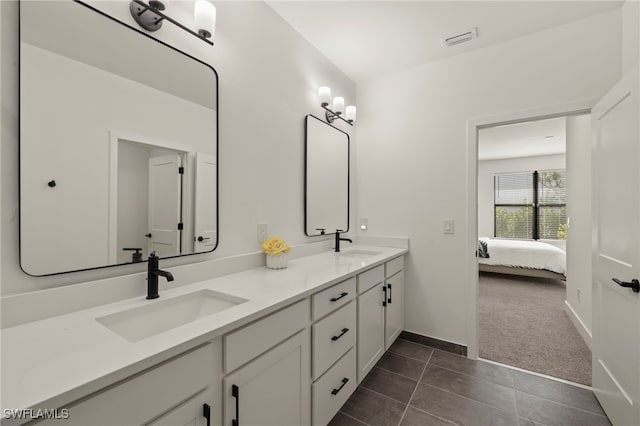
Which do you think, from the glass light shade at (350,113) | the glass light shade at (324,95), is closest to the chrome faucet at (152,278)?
the glass light shade at (324,95)

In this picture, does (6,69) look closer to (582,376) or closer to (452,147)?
(452,147)

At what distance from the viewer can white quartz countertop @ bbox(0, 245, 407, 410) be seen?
0.60 metres

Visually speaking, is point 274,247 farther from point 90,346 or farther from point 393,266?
point 393,266

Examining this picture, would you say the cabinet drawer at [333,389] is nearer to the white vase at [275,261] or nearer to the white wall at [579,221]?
the white vase at [275,261]

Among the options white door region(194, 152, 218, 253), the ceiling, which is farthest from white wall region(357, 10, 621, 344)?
white door region(194, 152, 218, 253)

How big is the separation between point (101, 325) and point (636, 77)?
247cm

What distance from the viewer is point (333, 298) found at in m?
1.54

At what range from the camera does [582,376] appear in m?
2.06

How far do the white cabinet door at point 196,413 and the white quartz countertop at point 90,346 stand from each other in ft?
0.57

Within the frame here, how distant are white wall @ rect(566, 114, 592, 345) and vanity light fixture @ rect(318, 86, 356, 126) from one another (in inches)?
84.0

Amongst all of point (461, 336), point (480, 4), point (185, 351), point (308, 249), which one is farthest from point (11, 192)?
point (461, 336)

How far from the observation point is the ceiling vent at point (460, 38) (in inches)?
84.4

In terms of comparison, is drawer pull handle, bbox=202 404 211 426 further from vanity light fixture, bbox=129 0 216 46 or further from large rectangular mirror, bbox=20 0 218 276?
vanity light fixture, bbox=129 0 216 46

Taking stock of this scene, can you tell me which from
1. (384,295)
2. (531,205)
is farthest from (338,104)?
(531,205)
